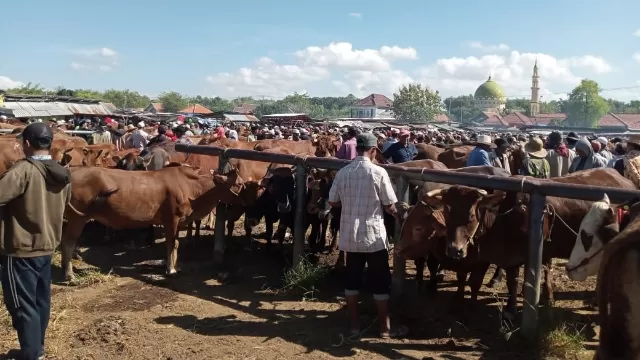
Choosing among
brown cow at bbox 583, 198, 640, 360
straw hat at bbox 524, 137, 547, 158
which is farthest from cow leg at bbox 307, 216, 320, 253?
brown cow at bbox 583, 198, 640, 360

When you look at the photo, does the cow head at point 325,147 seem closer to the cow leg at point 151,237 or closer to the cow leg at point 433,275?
the cow leg at point 151,237

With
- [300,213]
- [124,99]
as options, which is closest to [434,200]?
[300,213]

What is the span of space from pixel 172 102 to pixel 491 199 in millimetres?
98022

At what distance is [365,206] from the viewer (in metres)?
5.25

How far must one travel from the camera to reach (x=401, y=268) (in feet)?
20.2

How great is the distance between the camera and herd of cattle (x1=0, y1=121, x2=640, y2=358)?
12.3 ft

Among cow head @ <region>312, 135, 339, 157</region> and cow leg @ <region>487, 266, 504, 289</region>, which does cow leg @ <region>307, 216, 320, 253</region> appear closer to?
cow leg @ <region>487, 266, 504, 289</region>

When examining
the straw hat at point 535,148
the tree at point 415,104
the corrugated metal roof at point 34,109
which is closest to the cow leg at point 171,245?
the straw hat at point 535,148

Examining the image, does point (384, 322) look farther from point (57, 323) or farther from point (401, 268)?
point (57, 323)

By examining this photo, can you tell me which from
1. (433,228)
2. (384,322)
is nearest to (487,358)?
(384,322)

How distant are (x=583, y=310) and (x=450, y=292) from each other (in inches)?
60.0

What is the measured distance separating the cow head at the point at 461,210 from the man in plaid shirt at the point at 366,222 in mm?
505

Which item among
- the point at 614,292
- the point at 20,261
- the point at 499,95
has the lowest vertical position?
the point at 20,261

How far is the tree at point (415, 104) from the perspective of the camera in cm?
7719
